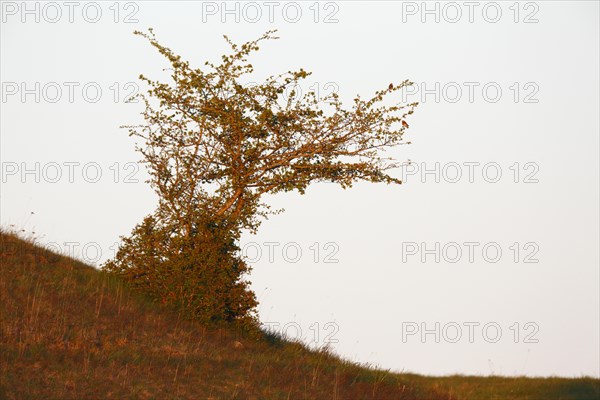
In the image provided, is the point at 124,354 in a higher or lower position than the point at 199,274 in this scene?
lower

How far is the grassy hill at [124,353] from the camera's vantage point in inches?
659

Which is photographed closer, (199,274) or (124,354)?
(124,354)

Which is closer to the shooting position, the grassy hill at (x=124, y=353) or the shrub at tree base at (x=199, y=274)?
the grassy hill at (x=124, y=353)

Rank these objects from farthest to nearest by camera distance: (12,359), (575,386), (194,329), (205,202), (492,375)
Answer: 1. (492,375)
2. (575,386)
3. (205,202)
4. (194,329)
5. (12,359)

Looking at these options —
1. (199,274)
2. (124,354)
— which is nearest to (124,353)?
(124,354)

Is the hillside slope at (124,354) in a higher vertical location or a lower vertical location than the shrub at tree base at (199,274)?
lower

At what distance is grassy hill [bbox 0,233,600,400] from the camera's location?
16.7m

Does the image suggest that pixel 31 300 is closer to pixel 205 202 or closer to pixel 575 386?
pixel 205 202

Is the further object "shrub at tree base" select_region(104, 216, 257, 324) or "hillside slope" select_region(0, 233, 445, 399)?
"shrub at tree base" select_region(104, 216, 257, 324)

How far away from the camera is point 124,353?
18375 mm

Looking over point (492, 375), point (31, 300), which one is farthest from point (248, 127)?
point (492, 375)

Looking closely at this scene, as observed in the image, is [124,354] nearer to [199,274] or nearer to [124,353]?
[124,353]

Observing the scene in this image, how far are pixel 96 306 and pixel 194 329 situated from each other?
8.78ft

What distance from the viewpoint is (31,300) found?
1991 cm
